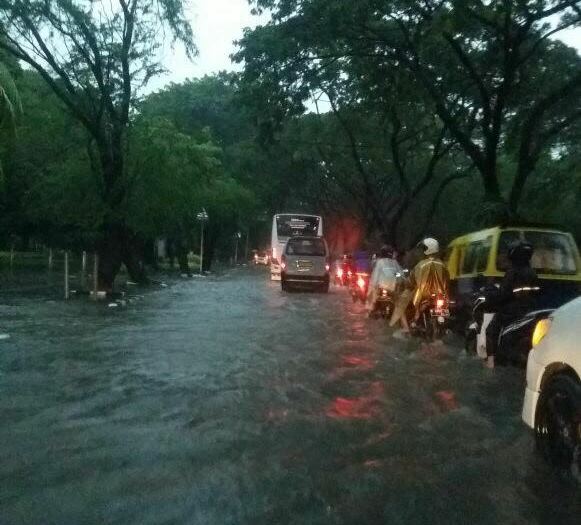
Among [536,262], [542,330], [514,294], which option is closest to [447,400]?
[514,294]

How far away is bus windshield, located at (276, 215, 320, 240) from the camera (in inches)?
1753

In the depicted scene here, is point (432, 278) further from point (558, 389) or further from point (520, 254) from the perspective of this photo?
point (558, 389)

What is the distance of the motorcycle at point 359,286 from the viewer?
2408cm

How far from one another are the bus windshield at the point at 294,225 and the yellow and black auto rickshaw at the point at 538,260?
101 ft

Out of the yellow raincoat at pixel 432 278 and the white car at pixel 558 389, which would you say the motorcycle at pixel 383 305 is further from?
the white car at pixel 558 389

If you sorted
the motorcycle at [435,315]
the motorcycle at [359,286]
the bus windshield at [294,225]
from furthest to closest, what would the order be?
the bus windshield at [294,225]
the motorcycle at [359,286]
the motorcycle at [435,315]

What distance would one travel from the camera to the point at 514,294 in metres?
10.1

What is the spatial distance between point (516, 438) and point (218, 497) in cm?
292

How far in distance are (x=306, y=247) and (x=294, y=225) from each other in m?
12.5

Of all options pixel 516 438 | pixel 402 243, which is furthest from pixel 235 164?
pixel 516 438

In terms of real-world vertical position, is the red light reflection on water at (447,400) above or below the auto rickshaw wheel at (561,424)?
below

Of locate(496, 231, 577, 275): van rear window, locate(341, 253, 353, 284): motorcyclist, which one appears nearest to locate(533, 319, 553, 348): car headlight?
locate(496, 231, 577, 275): van rear window

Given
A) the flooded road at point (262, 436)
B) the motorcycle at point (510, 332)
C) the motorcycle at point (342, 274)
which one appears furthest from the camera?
the motorcycle at point (342, 274)

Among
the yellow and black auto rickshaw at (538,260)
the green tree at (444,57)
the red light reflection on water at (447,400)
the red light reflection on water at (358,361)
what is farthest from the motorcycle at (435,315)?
the green tree at (444,57)
